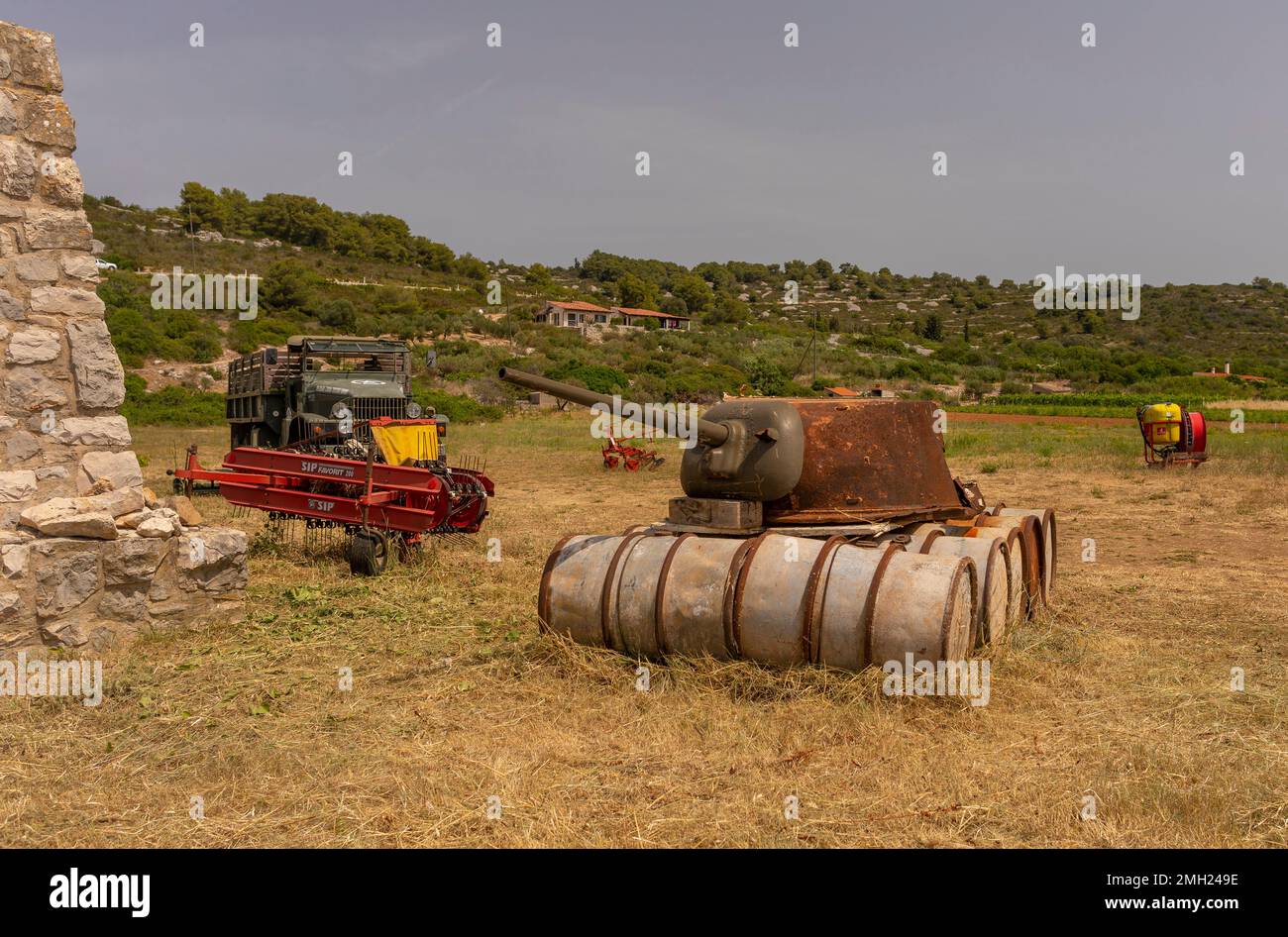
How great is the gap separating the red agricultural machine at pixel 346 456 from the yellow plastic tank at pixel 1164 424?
14.6 metres

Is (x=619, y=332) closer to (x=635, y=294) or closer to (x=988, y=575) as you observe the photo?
(x=635, y=294)

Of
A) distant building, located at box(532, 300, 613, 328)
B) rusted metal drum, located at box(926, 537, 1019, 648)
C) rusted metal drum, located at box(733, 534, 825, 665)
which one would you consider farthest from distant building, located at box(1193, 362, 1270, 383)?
rusted metal drum, located at box(733, 534, 825, 665)

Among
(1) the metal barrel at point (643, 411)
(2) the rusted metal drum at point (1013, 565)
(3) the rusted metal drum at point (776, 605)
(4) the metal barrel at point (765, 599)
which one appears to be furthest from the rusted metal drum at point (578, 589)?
(2) the rusted metal drum at point (1013, 565)

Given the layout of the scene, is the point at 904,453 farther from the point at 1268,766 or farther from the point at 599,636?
the point at 1268,766

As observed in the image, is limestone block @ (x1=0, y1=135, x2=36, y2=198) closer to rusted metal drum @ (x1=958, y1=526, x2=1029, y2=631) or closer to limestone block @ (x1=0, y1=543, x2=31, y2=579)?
limestone block @ (x1=0, y1=543, x2=31, y2=579)

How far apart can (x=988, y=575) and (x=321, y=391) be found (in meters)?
9.32

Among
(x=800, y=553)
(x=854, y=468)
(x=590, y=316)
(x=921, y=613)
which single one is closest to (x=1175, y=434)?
(x=854, y=468)

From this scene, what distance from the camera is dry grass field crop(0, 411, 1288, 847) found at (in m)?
4.21

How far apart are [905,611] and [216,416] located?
28132mm

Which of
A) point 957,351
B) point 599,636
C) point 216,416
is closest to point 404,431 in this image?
point 599,636

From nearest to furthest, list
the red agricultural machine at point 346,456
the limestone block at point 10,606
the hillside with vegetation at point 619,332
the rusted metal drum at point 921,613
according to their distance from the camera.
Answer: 1. the rusted metal drum at point 921,613
2. the limestone block at point 10,606
3. the red agricultural machine at point 346,456
4. the hillside with vegetation at point 619,332

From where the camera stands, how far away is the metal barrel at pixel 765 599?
5.52 metres

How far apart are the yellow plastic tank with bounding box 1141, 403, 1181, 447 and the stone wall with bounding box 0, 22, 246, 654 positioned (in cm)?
1861

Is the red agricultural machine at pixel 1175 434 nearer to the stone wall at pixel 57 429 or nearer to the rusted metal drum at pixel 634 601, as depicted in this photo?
the rusted metal drum at pixel 634 601
